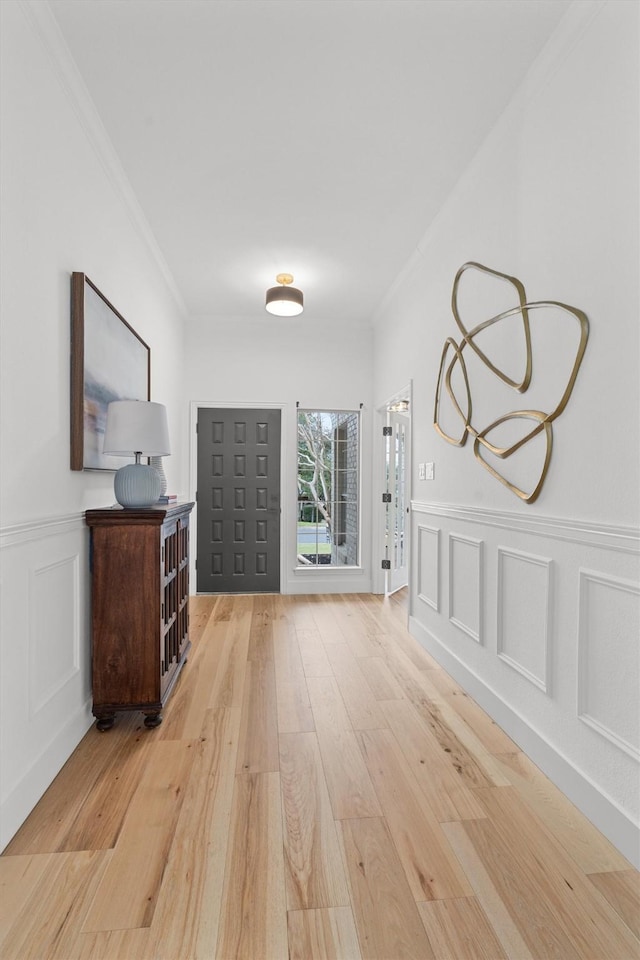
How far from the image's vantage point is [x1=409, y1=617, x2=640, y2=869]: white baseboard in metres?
1.54

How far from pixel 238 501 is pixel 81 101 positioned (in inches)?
136

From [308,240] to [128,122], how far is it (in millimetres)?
1399

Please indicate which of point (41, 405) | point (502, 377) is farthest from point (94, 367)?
point (502, 377)

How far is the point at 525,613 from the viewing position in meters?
2.17

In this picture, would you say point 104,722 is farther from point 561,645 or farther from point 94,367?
point 561,645

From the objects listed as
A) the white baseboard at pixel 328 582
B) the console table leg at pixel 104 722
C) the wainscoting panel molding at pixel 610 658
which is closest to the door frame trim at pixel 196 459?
the white baseboard at pixel 328 582

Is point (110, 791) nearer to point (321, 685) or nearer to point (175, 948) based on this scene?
point (175, 948)

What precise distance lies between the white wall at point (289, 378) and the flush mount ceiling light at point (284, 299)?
3.30 ft

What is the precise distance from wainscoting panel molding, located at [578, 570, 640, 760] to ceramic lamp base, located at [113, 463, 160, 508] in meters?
1.87

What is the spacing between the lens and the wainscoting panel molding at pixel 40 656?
1614 mm

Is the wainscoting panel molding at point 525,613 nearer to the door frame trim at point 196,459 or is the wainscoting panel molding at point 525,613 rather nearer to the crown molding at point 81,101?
the crown molding at point 81,101

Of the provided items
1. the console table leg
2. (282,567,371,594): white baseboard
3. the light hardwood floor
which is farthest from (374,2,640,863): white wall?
(282,567,371,594): white baseboard

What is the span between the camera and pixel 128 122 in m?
2.38

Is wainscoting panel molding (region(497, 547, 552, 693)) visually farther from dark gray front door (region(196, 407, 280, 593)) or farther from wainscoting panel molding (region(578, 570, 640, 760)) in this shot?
dark gray front door (region(196, 407, 280, 593))
